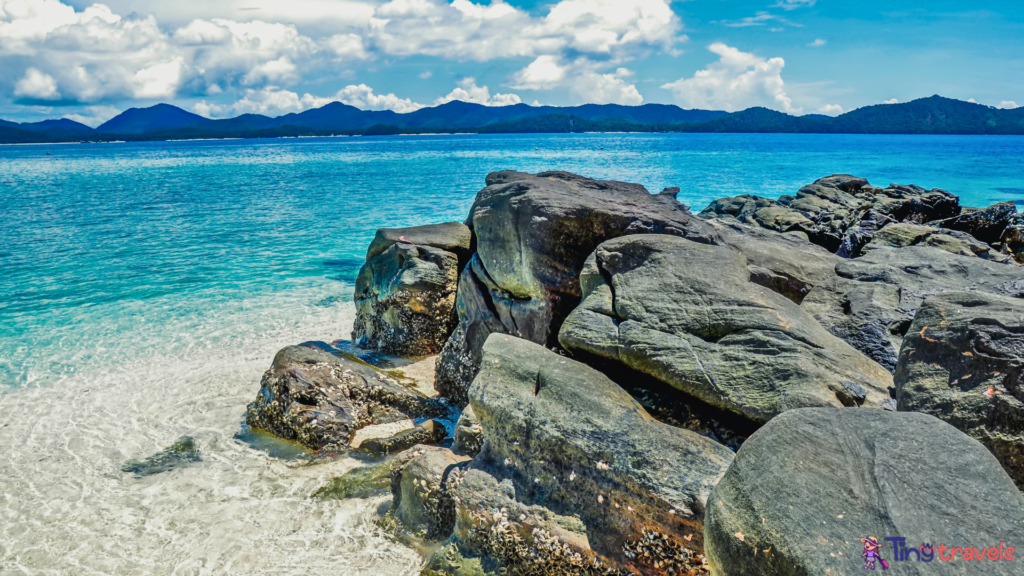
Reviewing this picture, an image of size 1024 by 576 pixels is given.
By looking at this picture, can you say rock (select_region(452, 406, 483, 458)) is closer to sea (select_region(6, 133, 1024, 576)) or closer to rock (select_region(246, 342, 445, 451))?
sea (select_region(6, 133, 1024, 576))

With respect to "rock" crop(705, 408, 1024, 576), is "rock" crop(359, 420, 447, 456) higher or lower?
lower

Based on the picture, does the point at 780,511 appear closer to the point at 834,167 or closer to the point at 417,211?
the point at 417,211

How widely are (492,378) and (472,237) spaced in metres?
6.66

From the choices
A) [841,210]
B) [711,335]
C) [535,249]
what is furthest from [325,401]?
[841,210]

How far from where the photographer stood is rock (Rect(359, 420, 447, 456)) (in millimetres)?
8484

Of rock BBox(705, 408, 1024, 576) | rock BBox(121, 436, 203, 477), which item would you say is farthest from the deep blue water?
rock BBox(705, 408, 1024, 576)

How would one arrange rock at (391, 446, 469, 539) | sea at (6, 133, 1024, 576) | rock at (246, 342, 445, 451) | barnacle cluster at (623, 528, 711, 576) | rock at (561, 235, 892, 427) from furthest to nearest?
1. rock at (246, 342, 445, 451)
2. sea at (6, 133, 1024, 576)
3. rock at (391, 446, 469, 539)
4. rock at (561, 235, 892, 427)
5. barnacle cluster at (623, 528, 711, 576)

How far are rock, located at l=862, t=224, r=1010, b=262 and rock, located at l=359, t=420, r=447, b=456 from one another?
34.7ft

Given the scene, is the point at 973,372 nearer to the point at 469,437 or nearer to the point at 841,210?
the point at 469,437

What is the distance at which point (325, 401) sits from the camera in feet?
29.9

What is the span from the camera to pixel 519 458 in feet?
19.5

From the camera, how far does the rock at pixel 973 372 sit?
16.0 ft

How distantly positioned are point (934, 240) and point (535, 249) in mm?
10669

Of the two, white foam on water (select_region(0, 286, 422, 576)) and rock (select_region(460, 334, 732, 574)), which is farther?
white foam on water (select_region(0, 286, 422, 576))
